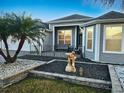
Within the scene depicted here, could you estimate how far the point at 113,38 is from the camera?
10.7 metres

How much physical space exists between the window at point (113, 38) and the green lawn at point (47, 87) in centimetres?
558

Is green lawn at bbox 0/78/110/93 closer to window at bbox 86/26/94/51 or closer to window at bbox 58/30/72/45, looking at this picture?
window at bbox 86/26/94/51

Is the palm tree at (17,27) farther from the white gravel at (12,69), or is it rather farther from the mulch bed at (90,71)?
the mulch bed at (90,71)

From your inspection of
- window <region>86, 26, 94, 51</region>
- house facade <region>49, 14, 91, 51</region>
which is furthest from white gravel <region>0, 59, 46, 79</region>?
house facade <region>49, 14, 91, 51</region>

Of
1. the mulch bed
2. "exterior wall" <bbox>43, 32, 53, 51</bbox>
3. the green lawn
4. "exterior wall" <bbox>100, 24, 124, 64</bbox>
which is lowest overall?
the green lawn

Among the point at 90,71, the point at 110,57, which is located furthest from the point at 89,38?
the point at 90,71

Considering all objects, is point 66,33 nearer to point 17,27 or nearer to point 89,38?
point 89,38

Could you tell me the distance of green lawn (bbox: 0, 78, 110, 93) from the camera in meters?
5.84

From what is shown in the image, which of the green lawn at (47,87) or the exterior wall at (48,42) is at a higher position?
the exterior wall at (48,42)

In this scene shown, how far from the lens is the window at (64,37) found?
1893 cm

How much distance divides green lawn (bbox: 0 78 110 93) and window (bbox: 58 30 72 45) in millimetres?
12479

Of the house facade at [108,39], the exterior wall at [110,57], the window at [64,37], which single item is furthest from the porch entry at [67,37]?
the exterior wall at [110,57]

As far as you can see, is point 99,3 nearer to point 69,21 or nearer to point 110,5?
point 110,5

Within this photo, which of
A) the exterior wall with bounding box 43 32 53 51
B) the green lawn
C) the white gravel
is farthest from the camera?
the exterior wall with bounding box 43 32 53 51
